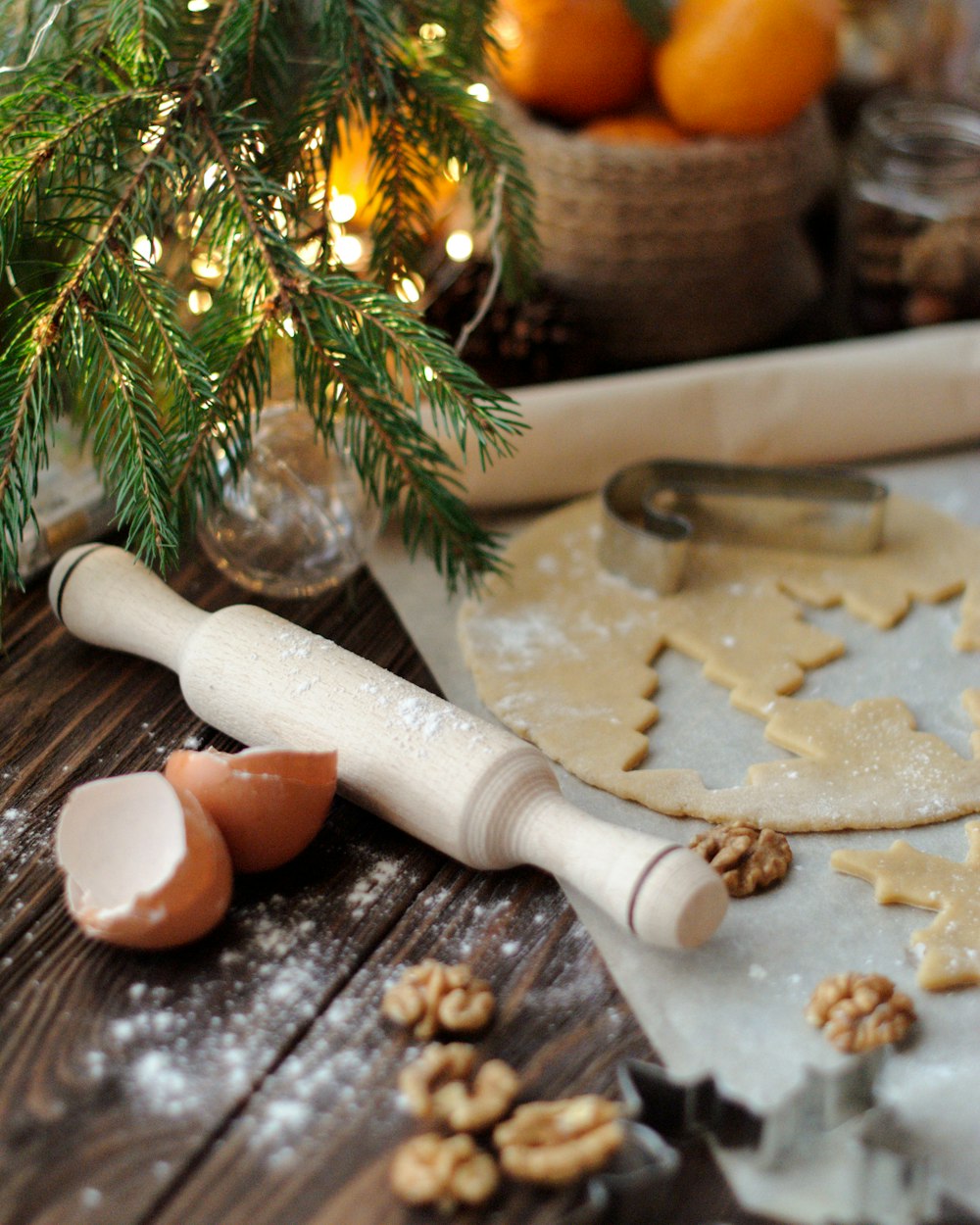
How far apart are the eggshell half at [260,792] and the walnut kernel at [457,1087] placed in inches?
6.6

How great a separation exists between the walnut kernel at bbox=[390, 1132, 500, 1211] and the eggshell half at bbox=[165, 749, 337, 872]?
217 mm

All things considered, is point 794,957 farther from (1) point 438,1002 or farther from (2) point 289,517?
(2) point 289,517

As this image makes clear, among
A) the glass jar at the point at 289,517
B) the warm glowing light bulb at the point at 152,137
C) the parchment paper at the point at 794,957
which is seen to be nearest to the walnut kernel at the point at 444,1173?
the parchment paper at the point at 794,957

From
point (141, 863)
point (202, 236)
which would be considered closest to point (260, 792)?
point (141, 863)

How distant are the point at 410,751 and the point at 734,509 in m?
0.51

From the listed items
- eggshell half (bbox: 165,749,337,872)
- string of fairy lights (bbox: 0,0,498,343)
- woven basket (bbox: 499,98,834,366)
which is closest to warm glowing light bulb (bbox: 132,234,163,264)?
string of fairy lights (bbox: 0,0,498,343)

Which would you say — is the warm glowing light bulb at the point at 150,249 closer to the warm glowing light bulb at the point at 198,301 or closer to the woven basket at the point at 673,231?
the warm glowing light bulb at the point at 198,301

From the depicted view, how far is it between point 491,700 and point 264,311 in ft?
1.15

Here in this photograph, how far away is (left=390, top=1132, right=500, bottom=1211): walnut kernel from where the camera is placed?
0.61 metres

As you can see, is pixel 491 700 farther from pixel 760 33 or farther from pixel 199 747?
pixel 760 33

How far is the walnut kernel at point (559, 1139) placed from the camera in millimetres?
610

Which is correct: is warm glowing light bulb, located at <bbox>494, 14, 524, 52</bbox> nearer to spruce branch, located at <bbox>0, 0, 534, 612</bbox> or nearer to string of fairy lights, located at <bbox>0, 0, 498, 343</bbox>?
string of fairy lights, located at <bbox>0, 0, 498, 343</bbox>

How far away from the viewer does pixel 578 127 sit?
57.6 inches

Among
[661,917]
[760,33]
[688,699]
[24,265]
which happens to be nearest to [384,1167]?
[661,917]
